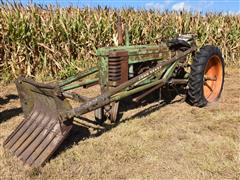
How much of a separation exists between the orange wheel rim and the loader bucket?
3002 millimetres

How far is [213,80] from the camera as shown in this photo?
5.97m

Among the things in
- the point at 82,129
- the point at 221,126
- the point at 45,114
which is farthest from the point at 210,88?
the point at 45,114

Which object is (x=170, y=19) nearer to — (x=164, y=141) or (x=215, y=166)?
(x=164, y=141)

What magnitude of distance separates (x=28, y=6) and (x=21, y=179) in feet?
18.7

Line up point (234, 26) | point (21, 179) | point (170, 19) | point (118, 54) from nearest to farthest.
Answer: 1. point (21, 179)
2. point (118, 54)
3. point (170, 19)
4. point (234, 26)

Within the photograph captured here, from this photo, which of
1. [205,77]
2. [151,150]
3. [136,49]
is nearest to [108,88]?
[136,49]

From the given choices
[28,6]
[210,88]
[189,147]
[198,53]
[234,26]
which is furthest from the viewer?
[234,26]

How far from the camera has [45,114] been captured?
157 inches

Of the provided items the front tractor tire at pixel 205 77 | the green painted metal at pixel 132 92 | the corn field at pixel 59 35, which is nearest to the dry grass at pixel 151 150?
the front tractor tire at pixel 205 77

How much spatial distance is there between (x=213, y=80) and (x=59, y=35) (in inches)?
157

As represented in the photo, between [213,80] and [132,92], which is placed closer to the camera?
[132,92]

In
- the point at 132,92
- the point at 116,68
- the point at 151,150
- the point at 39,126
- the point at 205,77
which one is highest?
the point at 116,68

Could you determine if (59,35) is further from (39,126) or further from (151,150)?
(151,150)

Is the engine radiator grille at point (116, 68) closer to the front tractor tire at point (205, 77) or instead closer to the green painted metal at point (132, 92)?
the green painted metal at point (132, 92)
